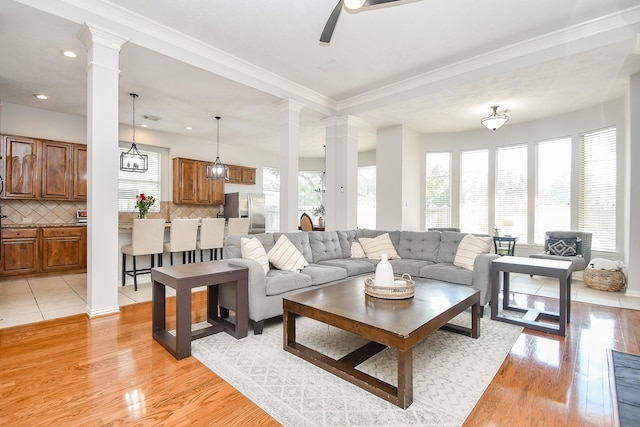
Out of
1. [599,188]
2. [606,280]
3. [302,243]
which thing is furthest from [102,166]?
[599,188]

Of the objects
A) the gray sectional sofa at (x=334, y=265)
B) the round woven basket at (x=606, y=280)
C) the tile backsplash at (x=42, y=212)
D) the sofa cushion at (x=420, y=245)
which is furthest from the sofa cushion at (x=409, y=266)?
the tile backsplash at (x=42, y=212)

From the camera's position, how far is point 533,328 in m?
3.00

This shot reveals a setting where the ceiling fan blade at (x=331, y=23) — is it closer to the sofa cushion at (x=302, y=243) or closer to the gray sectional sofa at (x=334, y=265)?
the gray sectional sofa at (x=334, y=265)

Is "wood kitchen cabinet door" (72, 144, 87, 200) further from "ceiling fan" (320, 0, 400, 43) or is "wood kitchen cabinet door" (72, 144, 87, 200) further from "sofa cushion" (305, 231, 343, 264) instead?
"ceiling fan" (320, 0, 400, 43)

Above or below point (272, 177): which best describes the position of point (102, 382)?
below

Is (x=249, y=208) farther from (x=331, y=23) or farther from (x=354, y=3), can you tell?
(x=354, y=3)

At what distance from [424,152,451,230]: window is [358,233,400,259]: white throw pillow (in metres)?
3.25

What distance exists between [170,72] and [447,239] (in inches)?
168

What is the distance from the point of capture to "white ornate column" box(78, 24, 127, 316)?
3.14 m

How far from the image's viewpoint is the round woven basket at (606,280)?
4523mm

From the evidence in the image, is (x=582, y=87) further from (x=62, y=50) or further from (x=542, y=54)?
(x=62, y=50)

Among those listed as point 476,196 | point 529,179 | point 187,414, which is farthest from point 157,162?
point 529,179

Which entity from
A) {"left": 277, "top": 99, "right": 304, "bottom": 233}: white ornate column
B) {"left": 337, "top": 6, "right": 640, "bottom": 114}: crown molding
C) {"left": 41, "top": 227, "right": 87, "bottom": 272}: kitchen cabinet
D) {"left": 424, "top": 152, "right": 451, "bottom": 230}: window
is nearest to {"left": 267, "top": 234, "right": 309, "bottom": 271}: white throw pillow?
{"left": 277, "top": 99, "right": 304, "bottom": 233}: white ornate column

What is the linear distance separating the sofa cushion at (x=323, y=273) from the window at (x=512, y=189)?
459 cm
